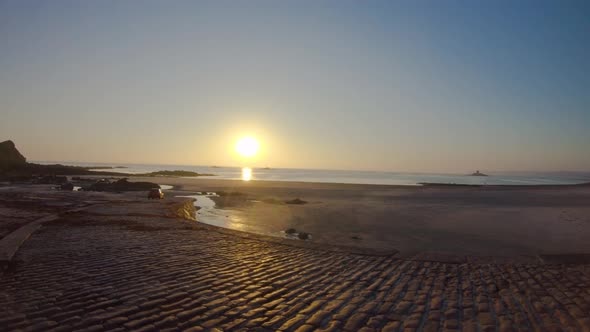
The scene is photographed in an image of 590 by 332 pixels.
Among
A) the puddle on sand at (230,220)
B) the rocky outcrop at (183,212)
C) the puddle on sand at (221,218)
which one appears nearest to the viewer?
the puddle on sand at (230,220)

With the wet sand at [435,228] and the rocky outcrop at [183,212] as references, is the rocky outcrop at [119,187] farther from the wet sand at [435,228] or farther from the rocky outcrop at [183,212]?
the rocky outcrop at [183,212]

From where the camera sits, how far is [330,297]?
6777mm

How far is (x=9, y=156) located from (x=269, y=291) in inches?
3329

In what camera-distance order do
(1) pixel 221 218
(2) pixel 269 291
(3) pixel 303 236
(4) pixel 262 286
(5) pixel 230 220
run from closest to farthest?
(2) pixel 269 291 < (4) pixel 262 286 < (3) pixel 303 236 < (5) pixel 230 220 < (1) pixel 221 218

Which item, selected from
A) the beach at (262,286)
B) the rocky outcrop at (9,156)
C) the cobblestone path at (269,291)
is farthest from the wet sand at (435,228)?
the rocky outcrop at (9,156)

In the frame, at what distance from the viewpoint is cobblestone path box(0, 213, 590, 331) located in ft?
18.3

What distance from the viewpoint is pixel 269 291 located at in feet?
23.3

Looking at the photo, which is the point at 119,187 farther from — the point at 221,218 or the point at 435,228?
the point at 435,228

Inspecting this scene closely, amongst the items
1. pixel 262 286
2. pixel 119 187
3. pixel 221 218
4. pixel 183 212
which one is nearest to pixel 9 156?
pixel 119 187

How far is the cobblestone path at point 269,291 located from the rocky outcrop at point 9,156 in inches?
2806

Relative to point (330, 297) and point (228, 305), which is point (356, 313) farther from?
point (228, 305)

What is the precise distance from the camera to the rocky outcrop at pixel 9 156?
219 feet

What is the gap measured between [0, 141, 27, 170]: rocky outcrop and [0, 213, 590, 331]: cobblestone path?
2806 inches

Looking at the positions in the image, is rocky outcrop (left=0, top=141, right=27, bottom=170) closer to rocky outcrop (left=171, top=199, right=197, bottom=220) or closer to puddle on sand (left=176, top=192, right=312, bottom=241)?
rocky outcrop (left=171, top=199, right=197, bottom=220)
